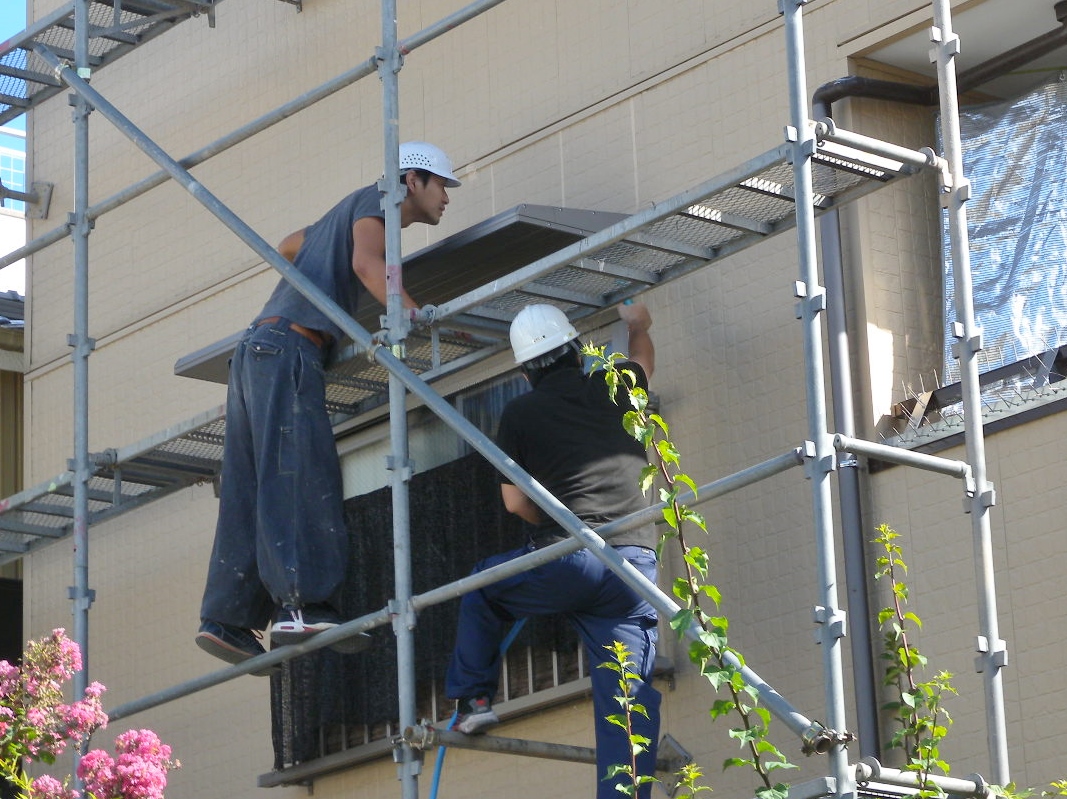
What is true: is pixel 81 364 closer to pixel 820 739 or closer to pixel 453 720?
pixel 453 720

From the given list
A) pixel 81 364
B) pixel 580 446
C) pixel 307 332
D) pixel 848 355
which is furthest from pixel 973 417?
pixel 81 364

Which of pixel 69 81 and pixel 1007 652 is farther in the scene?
pixel 69 81

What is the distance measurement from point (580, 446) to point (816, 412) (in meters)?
1.57

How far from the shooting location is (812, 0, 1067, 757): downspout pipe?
877cm

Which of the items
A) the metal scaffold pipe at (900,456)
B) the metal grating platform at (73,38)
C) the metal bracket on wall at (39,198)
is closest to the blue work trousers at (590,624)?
the metal scaffold pipe at (900,456)

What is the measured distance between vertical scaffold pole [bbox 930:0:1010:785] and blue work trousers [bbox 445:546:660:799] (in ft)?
4.39

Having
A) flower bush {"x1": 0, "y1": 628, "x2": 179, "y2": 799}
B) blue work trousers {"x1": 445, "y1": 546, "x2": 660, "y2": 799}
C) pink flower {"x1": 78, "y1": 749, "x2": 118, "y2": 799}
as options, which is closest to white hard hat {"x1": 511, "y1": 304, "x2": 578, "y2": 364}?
blue work trousers {"x1": 445, "y1": 546, "x2": 660, "y2": 799}

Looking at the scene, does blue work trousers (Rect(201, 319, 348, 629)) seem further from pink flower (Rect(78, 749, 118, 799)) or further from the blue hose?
pink flower (Rect(78, 749, 118, 799))

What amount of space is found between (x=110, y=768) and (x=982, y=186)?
4.68 m

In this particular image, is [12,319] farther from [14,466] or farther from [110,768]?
[110,768]

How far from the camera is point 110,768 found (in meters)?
8.45

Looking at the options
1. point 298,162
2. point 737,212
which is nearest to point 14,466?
point 298,162

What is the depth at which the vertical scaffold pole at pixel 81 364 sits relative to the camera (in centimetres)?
1084

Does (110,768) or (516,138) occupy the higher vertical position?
(516,138)
